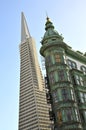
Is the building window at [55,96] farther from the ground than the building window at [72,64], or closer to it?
closer to it

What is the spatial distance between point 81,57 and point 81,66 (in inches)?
88.5

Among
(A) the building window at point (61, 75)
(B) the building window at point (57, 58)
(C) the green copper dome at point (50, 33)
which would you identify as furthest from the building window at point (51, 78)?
(C) the green copper dome at point (50, 33)

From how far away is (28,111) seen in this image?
642ft

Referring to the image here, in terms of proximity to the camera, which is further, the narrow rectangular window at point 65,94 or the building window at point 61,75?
the building window at point 61,75

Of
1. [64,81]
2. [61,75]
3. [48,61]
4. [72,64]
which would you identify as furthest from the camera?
[72,64]

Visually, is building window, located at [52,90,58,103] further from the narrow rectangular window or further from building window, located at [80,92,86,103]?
building window, located at [80,92,86,103]

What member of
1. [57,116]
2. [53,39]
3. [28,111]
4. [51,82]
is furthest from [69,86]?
[28,111]

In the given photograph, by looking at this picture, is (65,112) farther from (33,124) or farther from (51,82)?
(33,124)

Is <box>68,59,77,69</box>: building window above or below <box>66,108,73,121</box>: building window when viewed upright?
above

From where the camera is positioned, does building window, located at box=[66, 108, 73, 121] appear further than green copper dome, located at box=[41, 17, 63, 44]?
No

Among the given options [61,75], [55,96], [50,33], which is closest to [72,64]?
[61,75]

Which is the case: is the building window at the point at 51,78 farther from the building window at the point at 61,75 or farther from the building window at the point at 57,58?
the building window at the point at 57,58

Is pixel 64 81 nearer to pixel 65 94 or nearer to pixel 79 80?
pixel 65 94

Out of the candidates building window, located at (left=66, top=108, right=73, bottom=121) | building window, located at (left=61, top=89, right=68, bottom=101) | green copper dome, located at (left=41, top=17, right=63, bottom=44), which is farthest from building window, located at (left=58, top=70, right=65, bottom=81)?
green copper dome, located at (left=41, top=17, right=63, bottom=44)
